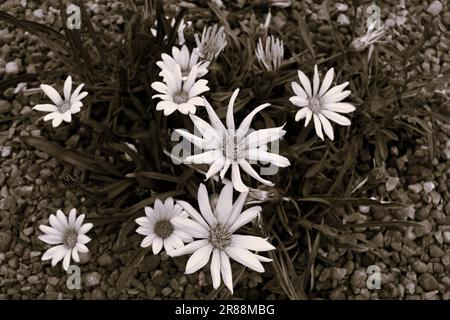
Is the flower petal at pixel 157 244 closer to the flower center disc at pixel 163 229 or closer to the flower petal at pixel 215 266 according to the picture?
the flower center disc at pixel 163 229

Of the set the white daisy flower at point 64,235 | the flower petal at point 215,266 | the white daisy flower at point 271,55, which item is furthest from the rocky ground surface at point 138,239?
the white daisy flower at point 271,55

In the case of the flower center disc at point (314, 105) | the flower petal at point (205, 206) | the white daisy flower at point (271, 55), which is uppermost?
the white daisy flower at point (271, 55)

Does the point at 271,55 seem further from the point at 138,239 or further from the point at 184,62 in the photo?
the point at 138,239

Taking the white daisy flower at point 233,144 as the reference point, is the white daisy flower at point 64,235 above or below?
below

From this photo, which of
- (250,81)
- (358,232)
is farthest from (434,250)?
(250,81)

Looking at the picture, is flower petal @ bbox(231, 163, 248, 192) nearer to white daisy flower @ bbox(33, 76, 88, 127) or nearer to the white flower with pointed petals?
the white flower with pointed petals

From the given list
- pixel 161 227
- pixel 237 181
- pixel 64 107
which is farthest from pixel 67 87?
pixel 237 181

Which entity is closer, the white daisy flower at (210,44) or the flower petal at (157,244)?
the flower petal at (157,244)

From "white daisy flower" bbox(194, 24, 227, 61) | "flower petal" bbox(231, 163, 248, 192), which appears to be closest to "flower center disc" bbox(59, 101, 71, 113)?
"white daisy flower" bbox(194, 24, 227, 61)
